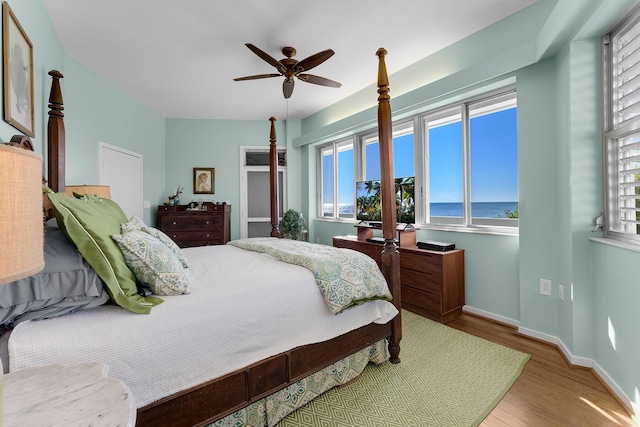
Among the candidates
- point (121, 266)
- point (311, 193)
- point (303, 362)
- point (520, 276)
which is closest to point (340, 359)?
A: point (303, 362)

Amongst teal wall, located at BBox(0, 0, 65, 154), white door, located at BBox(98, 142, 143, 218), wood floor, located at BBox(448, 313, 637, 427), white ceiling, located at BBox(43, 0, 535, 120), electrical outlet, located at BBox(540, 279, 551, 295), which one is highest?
white ceiling, located at BBox(43, 0, 535, 120)

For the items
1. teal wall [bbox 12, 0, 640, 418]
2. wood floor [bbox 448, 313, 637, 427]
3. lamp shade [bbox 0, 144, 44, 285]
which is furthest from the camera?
teal wall [bbox 12, 0, 640, 418]

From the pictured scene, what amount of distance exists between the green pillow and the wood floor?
5.91 ft

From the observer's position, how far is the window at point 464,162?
9.52 ft

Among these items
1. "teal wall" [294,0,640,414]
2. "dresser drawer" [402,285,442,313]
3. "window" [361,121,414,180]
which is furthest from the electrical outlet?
"window" [361,121,414,180]

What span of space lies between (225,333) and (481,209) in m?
2.70

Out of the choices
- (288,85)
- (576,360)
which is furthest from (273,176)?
(576,360)

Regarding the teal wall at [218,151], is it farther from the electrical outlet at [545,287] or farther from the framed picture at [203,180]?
the electrical outlet at [545,287]

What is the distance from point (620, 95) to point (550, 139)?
1.65 feet

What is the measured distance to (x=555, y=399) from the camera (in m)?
1.76

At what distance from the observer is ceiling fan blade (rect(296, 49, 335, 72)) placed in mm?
2568

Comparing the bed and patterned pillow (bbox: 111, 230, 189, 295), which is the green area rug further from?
patterned pillow (bbox: 111, 230, 189, 295)

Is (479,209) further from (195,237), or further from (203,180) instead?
(203,180)

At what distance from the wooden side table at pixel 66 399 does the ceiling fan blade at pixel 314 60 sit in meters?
2.56
